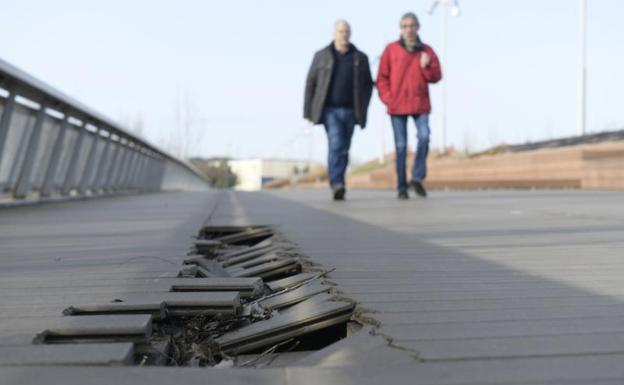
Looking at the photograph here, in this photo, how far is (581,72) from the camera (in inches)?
790

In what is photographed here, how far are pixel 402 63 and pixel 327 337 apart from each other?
7.44 m

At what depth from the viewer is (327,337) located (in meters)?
2.08

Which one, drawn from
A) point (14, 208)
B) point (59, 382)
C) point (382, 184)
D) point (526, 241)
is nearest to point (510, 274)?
point (526, 241)

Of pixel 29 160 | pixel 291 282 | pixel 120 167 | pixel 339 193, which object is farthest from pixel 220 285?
pixel 120 167

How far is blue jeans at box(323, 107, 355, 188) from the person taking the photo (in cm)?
901

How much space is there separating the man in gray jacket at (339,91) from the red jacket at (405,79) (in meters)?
0.28

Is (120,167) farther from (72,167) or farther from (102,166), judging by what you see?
(72,167)

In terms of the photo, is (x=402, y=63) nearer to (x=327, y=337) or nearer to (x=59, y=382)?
(x=327, y=337)

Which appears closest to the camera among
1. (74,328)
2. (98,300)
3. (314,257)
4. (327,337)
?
(74,328)

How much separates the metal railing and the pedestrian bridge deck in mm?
2343

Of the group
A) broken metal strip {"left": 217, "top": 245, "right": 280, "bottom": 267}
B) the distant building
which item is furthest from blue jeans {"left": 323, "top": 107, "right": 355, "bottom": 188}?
the distant building

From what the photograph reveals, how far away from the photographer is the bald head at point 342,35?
8.92 m

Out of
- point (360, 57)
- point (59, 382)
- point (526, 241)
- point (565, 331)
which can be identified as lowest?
point (59, 382)

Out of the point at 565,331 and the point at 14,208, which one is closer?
the point at 565,331
